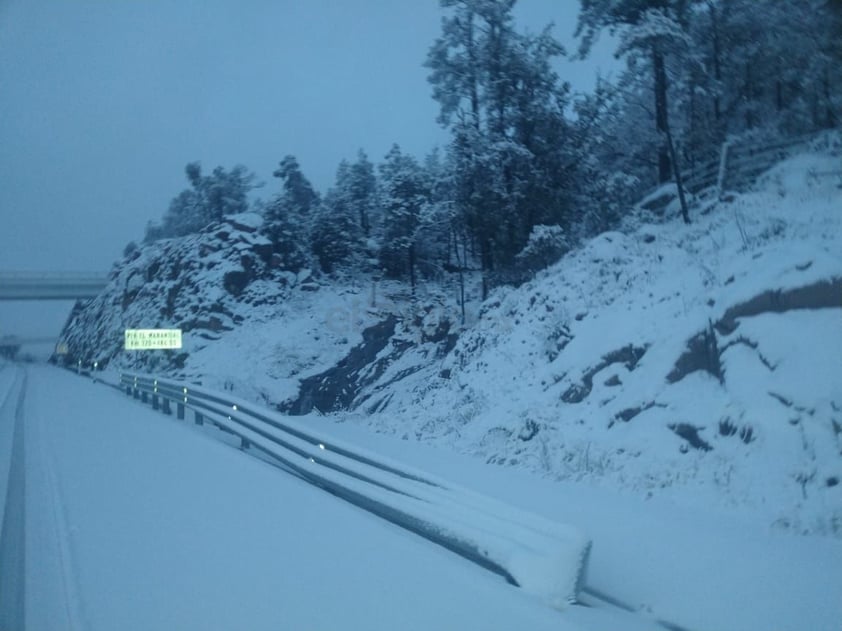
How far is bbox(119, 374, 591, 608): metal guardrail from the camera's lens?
5.23m

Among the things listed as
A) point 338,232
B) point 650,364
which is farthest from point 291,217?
point 650,364

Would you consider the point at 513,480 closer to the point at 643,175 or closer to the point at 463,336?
the point at 463,336

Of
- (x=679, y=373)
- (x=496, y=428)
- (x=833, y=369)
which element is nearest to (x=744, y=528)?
(x=833, y=369)

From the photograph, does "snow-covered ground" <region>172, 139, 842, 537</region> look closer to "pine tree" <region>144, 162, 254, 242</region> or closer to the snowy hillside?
the snowy hillside

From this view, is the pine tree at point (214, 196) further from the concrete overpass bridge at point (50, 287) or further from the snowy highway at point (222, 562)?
the snowy highway at point (222, 562)

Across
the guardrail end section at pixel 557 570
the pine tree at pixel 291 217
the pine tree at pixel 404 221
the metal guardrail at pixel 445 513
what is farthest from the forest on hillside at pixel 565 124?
the guardrail end section at pixel 557 570

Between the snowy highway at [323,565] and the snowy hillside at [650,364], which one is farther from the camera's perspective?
the snowy hillside at [650,364]

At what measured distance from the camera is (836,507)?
7.07 meters

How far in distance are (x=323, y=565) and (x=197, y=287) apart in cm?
3067

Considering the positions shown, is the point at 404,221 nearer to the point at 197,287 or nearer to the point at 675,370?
the point at 197,287

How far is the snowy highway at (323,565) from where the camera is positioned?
509 cm

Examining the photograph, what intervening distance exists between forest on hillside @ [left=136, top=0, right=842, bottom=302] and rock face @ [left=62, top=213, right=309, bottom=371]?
6.81 metres

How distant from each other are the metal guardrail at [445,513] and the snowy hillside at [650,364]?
2.80m

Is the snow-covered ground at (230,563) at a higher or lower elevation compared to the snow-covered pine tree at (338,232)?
lower
